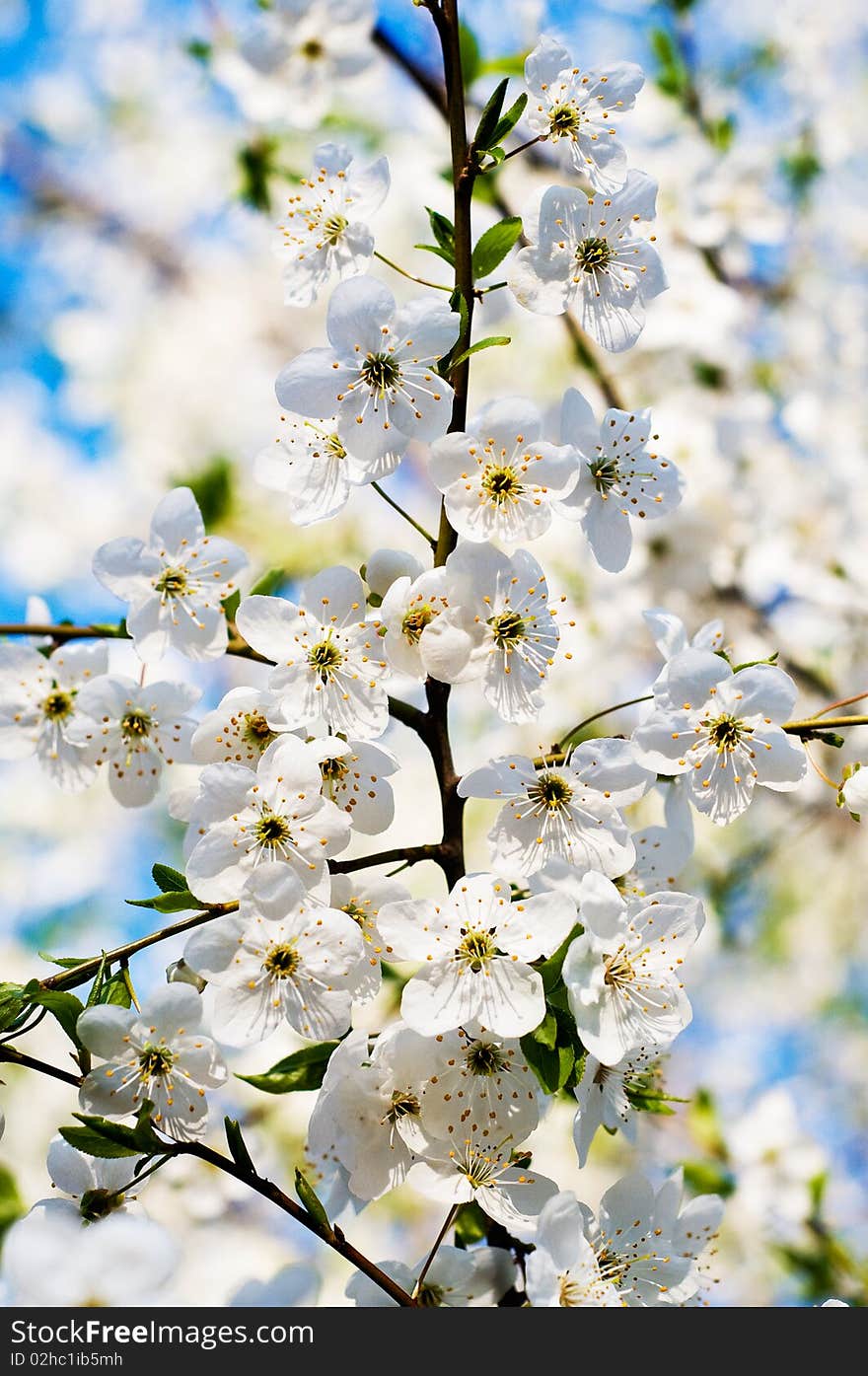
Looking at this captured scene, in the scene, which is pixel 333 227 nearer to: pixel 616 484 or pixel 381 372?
pixel 381 372

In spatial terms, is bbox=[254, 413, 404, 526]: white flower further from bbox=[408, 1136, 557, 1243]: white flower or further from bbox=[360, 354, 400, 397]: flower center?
bbox=[408, 1136, 557, 1243]: white flower

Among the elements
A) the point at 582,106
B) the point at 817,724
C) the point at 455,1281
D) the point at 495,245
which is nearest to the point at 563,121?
the point at 582,106

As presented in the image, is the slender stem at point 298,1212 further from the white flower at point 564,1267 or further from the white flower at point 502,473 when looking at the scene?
the white flower at point 502,473

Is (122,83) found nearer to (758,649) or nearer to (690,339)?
(690,339)

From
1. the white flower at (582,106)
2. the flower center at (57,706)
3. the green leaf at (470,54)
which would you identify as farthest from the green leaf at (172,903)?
the green leaf at (470,54)

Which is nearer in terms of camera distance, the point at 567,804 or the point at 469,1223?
the point at 567,804

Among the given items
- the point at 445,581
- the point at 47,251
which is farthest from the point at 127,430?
the point at 445,581
